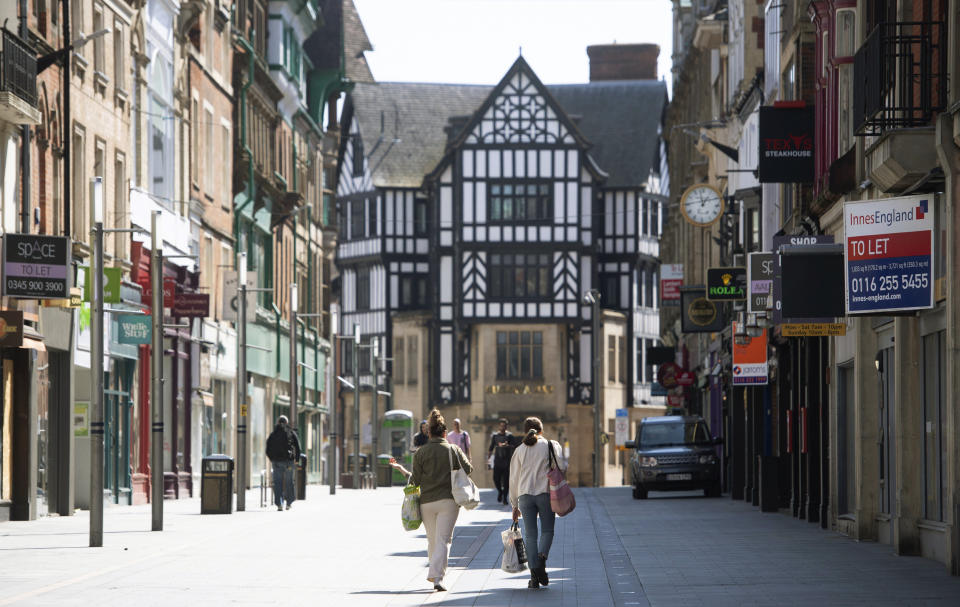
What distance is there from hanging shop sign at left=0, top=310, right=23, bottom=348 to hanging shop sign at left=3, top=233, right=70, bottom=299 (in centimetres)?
31

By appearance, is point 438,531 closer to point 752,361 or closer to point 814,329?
point 814,329

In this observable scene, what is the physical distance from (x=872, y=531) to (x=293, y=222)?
138 ft

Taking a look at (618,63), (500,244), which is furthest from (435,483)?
(618,63)

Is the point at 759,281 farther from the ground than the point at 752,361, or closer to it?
farther from the ground

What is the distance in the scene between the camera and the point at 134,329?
3672 centimetres

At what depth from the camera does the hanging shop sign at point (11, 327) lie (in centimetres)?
2723

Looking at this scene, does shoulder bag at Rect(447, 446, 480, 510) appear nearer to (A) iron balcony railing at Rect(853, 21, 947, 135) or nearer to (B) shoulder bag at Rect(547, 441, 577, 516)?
(B) shoulder bag at Rect(547, 441, 577, 516)

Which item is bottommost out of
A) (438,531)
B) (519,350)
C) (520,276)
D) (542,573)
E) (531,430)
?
(542,573)

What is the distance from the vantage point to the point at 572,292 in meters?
80.5

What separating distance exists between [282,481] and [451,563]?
1608cm

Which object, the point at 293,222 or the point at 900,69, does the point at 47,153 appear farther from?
the point at 293,222

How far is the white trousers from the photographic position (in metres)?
17.1

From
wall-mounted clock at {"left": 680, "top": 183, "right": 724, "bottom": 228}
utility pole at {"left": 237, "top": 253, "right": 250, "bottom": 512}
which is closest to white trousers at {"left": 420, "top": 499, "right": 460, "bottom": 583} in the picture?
utility pole at {"left": 237, "top": 253, "right": 250, "bottom": 512}

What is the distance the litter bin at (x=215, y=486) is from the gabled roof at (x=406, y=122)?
5112 cm
